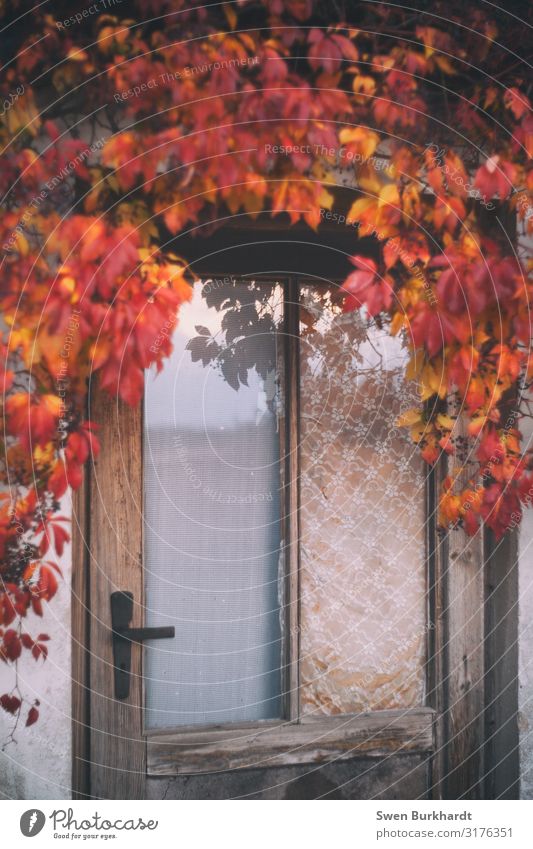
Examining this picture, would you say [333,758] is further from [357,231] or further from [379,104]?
[379,104]

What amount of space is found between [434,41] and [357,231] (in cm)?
50

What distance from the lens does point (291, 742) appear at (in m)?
2.06

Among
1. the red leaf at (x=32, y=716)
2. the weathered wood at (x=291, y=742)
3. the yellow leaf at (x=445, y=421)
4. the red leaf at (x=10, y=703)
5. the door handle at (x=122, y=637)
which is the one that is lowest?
the weathered wood at (x=291, y=742)

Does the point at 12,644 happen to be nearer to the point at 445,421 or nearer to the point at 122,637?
the point at 122,637

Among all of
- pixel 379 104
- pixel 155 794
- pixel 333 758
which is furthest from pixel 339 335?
pixel 155 794

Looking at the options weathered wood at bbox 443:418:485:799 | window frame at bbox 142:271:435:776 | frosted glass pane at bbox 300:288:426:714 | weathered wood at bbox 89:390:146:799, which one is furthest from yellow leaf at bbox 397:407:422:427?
weathered wood at bbox 89:390:146:799

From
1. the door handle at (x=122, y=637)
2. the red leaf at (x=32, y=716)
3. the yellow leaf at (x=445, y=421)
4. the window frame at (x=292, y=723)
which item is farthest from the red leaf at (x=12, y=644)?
the yellow leaf at (x=445, y=421)

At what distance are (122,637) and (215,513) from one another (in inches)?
15.6

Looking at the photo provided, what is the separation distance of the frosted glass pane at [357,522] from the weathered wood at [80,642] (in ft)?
1.89

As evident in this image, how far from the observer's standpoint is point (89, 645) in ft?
6.44

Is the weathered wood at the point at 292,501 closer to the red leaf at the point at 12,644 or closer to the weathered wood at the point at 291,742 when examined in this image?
the weathered wood at the point at 291,742

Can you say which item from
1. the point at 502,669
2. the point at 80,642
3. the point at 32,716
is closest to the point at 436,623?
the point at 502,669

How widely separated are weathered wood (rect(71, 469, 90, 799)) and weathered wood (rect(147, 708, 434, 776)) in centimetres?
17

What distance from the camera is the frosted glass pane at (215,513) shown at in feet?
6.66
